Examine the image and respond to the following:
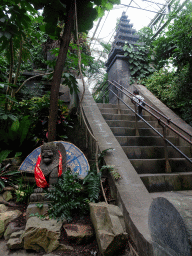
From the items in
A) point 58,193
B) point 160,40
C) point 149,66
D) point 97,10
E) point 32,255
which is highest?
point 160,40

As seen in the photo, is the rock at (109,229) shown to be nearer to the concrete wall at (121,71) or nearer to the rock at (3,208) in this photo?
the rock at (3,208)

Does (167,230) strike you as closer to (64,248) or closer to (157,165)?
(64,248)

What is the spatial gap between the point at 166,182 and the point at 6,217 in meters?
2.64

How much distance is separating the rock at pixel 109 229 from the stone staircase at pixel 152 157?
1104mm

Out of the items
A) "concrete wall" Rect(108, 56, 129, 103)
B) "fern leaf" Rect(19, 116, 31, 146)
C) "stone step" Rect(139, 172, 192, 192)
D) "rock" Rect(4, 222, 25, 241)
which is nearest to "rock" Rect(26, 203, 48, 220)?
"rock" Rect(4, 222, 25, 241)

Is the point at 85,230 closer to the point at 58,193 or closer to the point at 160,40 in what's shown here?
the point at 58,193

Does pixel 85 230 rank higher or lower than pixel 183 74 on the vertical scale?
lower

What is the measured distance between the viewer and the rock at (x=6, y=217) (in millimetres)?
2439

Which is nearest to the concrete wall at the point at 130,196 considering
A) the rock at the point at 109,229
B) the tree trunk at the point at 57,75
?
the rock at the point at 109,229

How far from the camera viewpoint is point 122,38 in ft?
30.7

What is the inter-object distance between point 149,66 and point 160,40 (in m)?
1.32

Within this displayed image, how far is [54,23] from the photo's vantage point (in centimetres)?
320

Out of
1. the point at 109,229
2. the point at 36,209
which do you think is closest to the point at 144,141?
the point at 109,229

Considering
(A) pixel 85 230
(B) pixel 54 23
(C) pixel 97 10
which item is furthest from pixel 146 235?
(C) pixel 97 10
